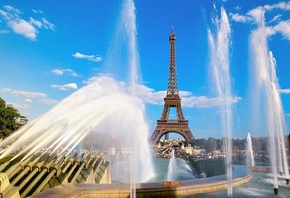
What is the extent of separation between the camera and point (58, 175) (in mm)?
13250

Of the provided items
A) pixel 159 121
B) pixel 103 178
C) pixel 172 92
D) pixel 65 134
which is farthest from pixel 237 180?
pixel 172 92

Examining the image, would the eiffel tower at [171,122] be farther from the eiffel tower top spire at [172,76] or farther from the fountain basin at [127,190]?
the fountain basin at [127,190]

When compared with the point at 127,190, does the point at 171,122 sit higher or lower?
higher

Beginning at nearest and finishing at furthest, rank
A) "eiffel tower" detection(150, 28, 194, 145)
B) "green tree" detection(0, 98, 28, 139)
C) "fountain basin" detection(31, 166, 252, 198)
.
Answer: "fountain basin" detection(31, 166, 252, 198), "green tree" detection(0, 98, 28, 139), "eiffel tower" detection(150, 28, 194, 145)

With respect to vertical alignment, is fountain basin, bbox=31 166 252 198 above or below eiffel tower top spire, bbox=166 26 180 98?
below

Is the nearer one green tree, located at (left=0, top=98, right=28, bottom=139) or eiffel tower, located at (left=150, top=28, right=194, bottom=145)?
green tree, located at (left=0, top=98, right=28, bottom=139)

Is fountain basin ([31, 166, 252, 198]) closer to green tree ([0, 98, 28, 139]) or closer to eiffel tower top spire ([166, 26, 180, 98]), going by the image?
green tree ([0, 98, 28, 139])

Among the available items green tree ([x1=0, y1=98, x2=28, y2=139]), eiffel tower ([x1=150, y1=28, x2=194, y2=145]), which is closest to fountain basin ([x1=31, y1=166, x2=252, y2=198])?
green tree ([x1=0, y1=98, x2=28, y2=139])

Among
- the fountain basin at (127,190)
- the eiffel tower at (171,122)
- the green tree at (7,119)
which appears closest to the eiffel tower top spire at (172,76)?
the eiffel tower at (171,122)

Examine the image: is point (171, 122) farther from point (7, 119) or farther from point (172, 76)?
point (7, 119)

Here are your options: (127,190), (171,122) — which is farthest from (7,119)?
(127,190)

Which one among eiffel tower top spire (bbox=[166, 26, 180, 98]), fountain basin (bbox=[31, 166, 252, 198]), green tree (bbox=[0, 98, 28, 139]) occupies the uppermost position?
eiffel tower top spire (bbox=[166, 26, 180, 98])

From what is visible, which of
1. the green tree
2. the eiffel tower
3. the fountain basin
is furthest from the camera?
the eiffel tower

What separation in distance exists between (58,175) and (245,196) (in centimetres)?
823
